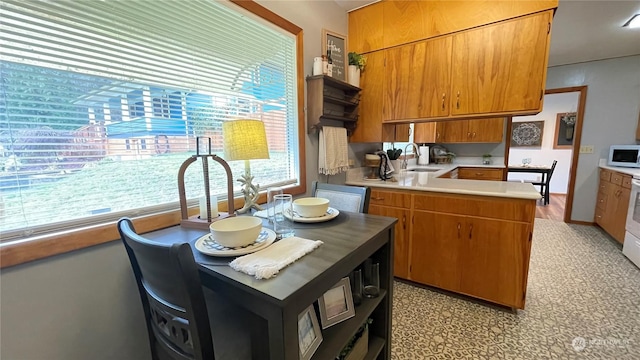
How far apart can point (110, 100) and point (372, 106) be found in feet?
6.61

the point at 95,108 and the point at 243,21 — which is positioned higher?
the point at 243,21

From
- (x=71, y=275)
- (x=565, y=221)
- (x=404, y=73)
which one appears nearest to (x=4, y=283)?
(x=71, y=275)

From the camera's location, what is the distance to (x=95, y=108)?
107 cm

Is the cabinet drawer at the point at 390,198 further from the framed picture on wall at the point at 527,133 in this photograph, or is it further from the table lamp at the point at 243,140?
the framed picture on wall at the point at 527,133

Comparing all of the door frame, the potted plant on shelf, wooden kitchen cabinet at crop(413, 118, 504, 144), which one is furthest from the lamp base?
the door frame

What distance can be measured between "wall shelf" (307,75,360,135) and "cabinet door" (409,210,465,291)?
3.54ft

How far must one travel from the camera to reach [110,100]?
1.10 m

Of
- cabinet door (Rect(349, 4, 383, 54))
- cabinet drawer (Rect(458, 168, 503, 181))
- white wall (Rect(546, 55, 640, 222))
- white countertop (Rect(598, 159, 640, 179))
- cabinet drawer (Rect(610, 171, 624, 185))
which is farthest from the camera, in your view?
cabinet drawer (Rect(458, 168, 503, 181))

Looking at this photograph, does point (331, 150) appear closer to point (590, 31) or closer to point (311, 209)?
point (311, 209)

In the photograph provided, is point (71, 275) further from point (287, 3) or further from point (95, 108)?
point (287, 3)

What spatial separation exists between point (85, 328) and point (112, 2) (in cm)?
135

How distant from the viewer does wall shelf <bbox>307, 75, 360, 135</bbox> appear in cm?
203

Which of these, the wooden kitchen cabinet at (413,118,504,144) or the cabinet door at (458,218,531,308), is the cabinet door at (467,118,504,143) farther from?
the cabinet door at (458,218,531,308)

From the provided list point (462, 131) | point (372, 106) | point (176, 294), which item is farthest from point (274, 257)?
point (462, 131)
